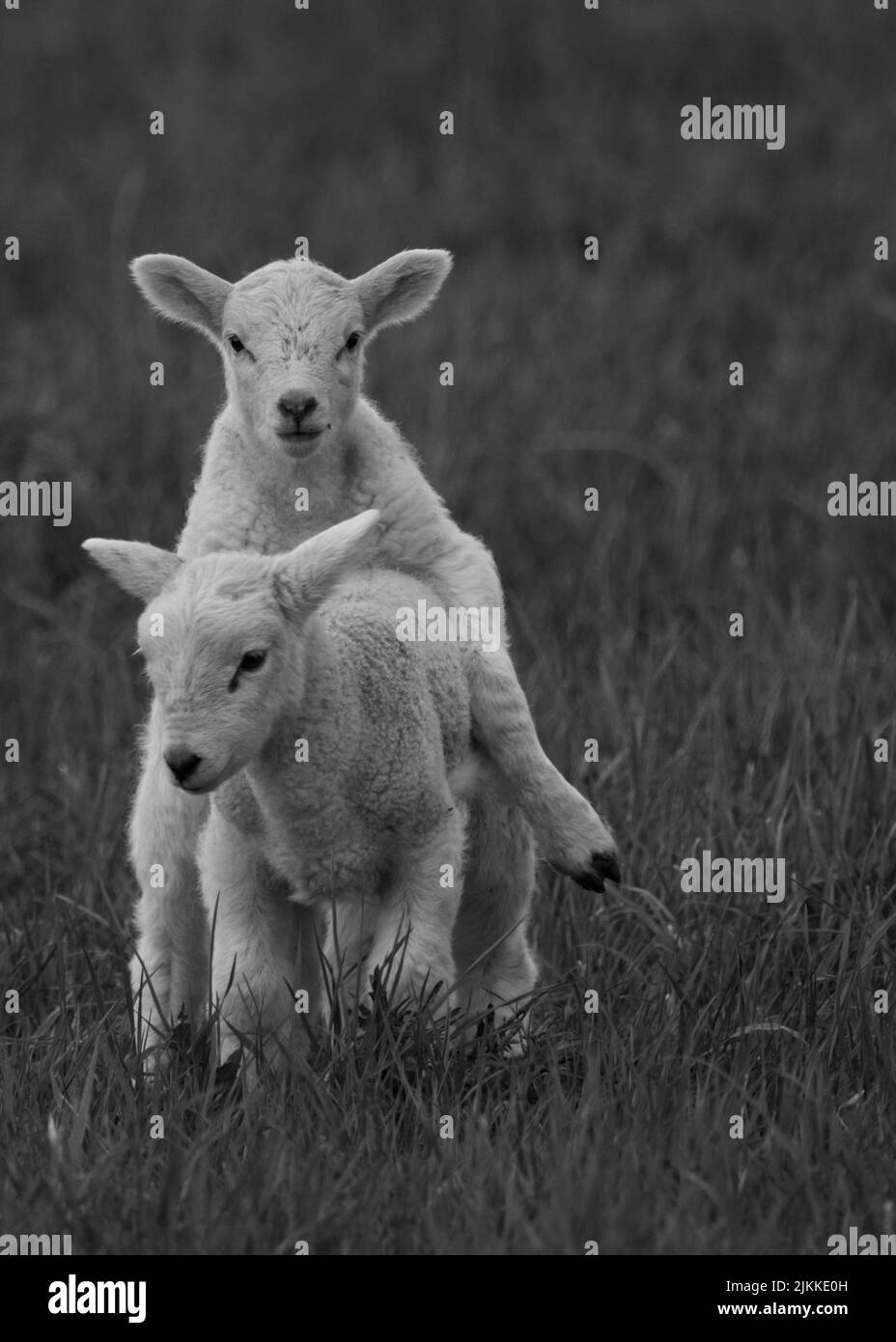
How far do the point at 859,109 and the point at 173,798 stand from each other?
11789 millimetres

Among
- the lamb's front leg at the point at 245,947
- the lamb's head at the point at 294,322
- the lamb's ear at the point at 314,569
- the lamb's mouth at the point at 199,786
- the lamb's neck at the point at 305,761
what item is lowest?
the lamb's front leg at the point at 245,947

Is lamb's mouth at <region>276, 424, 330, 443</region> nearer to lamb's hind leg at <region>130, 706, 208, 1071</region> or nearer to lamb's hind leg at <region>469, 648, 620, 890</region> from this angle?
lamb's hind leg at <region>469, 648, 620, 890</region>

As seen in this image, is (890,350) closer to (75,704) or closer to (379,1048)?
(75,704)

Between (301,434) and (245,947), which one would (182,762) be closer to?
(245,947)

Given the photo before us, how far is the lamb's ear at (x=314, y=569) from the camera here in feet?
16.3

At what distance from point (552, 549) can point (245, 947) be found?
564cm

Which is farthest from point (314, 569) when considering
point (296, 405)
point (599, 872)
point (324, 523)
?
point (599, 872)

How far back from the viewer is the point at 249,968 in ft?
17.4

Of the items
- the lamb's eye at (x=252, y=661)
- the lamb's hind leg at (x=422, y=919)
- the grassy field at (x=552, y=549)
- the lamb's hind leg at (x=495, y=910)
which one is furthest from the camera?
the lamb's hind leg at (x=495, y=910)

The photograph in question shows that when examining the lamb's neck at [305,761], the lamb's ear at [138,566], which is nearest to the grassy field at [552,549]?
the lamb's neck at [305,761]

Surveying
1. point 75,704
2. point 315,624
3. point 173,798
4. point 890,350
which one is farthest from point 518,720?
point 890,350

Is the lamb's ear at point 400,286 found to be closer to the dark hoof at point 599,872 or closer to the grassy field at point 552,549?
the dark hoof at point 599,872

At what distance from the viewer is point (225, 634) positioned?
477 centimetres

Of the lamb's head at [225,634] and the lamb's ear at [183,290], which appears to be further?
the lamb's ear at [183,290]
